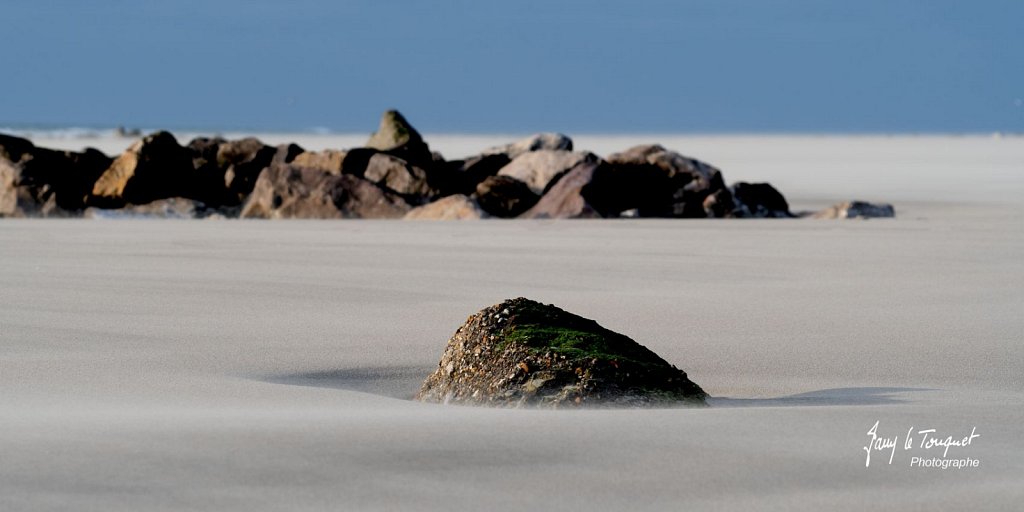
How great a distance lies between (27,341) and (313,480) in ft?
8.17

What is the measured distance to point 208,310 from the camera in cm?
606

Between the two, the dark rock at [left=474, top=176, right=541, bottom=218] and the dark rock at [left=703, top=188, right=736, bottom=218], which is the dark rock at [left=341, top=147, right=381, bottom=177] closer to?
the dark rock at [left=474, top=176, right=541, bottom=218]

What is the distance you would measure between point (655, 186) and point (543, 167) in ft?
4.40

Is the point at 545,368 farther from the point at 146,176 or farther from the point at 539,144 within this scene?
the point at 539,144

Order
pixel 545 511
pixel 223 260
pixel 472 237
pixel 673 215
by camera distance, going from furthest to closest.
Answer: pixel 673 215
pixel 472 237
pixel 223 260
pixel 545 511

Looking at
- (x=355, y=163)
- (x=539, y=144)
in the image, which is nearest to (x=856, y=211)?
(x=355, y=163)

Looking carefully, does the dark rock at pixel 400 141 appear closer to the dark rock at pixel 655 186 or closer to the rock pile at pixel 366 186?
the rock pile at pixel 366 186

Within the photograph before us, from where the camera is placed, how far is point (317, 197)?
1370 cm

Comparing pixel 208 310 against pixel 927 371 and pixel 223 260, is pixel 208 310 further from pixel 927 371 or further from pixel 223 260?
pixel 927 371

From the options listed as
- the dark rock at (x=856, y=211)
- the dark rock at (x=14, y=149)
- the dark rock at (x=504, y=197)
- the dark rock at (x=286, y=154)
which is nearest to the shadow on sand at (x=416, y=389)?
the dark rock at (x=504, y=197)

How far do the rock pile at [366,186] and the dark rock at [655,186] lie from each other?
0.01 metres

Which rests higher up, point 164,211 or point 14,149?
point 14,149

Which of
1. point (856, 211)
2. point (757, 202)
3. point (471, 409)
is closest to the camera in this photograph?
point (471, 409)

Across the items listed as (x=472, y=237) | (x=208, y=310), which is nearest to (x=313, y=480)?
(x=208, y=310)
